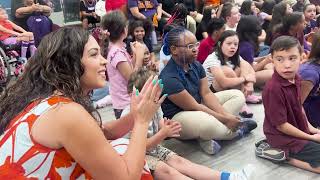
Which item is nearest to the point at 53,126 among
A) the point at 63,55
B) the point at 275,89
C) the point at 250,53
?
the point at 63,55

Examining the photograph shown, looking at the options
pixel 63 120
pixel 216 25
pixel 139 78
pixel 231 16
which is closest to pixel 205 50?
pixel 216 25

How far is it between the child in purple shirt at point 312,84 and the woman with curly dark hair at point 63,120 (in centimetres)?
143

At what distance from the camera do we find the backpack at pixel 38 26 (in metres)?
4.54

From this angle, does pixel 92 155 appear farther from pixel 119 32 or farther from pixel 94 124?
pixel 119 32

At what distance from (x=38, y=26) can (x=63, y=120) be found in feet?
11.9

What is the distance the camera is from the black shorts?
227 cm

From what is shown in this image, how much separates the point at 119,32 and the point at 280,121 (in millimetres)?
1329

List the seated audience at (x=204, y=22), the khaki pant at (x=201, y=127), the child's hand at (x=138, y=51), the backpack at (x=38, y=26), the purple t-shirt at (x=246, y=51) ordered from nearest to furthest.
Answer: the khaki pant at (x=201, y=127) → the child's hand at (x=138, y=51) → the purple t-shirt at (x=246, y=51) → the backpack at (x=38, y=26) → the seated audience at (x=204, y=22)

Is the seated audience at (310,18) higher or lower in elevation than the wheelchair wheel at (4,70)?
higher

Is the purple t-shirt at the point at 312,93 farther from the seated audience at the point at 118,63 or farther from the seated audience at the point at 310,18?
the seated audience at the point at 310,18

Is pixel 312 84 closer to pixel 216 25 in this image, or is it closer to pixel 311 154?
pixel 311 154

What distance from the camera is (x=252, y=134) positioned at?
2.85 m

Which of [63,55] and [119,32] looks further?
[119,32]

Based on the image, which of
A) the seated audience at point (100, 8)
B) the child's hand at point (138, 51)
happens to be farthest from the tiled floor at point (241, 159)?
the seated audience at point (100, 8)
